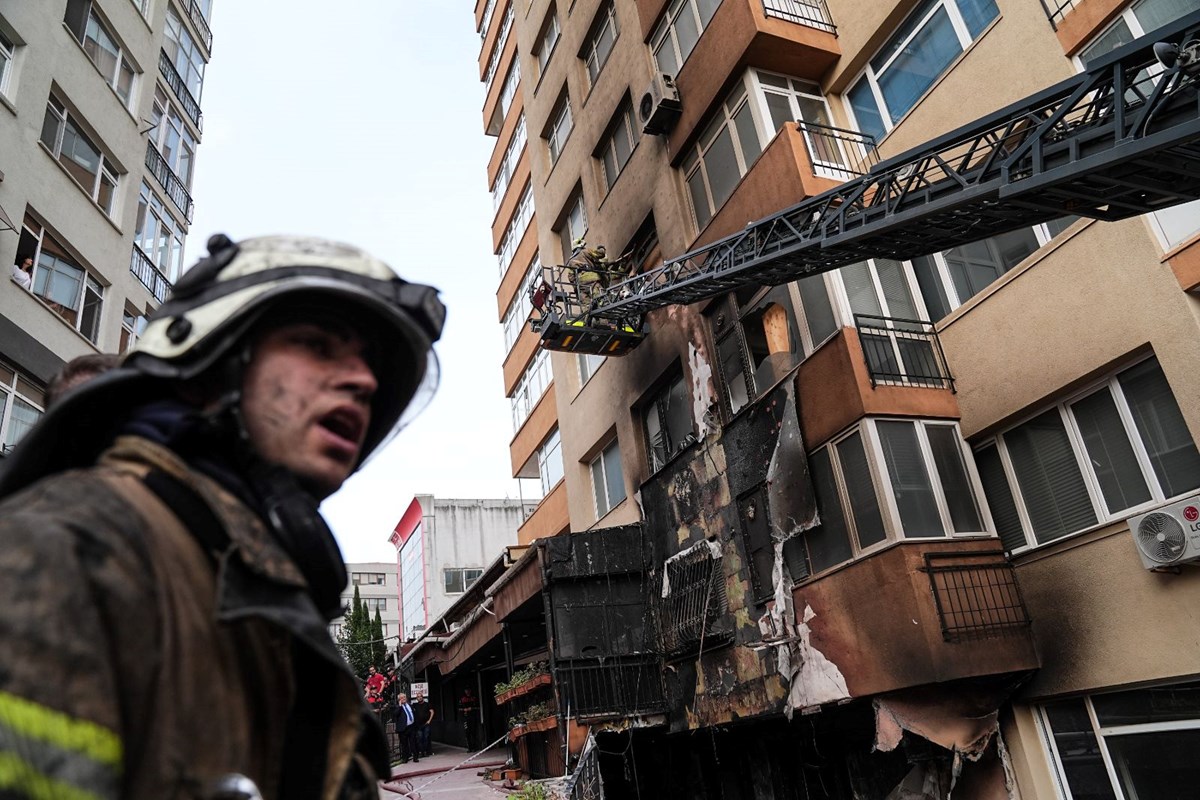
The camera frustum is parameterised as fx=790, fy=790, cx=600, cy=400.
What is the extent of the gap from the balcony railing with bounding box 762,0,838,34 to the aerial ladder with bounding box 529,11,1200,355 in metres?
3.58

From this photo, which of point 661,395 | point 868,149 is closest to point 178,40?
point 661,395

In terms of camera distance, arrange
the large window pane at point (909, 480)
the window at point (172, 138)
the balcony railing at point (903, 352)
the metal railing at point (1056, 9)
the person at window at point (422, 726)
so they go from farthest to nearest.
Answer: the person at window at point (422, 726)
the window at point (172, 138)
the balcony railing at point (903, 352)
the large window pane at point (909, 480)
the metal railing at point (1056, 9)

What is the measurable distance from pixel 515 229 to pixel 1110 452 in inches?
856

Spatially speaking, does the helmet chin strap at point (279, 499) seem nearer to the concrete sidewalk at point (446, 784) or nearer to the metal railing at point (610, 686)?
the concrete sidewalk at point (446, 784)

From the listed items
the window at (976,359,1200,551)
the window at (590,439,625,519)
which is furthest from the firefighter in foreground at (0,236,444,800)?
the window at (590,439,625,519)

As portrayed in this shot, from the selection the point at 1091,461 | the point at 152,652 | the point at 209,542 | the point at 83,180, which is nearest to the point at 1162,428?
the point at 1091,461

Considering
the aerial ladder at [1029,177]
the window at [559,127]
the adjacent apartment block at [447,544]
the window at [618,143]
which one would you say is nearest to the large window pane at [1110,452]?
the aerial ladder at [1029,177]

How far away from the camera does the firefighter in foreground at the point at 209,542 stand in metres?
1.04

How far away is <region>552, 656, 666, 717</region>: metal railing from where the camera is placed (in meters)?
14.0

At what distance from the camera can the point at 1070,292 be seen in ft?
30.7

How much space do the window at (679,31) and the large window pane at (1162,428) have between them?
31.5 ft

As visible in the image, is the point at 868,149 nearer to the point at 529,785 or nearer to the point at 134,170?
the point at 529,785

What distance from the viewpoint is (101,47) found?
1781 cm

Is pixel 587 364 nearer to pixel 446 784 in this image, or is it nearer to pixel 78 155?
pixel 446 784
